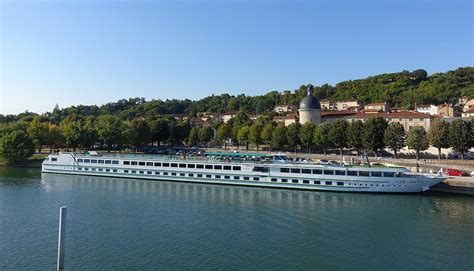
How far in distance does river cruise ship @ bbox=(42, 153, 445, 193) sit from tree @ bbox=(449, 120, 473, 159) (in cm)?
1925

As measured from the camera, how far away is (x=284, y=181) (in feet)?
127

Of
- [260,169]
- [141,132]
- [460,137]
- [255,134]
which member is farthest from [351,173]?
[141,132]

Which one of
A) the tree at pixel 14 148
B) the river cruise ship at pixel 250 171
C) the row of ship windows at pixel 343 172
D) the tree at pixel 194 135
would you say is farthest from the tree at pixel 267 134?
the tree at pixel 14 148

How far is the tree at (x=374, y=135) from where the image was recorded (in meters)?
56.9

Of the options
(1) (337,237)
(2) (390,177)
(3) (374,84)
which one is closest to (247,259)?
(1) (337,237)

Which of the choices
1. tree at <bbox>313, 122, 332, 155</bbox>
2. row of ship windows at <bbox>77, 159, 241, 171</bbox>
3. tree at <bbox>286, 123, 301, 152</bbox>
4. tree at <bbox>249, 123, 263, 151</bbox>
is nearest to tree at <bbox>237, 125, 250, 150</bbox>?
tree at <bbox>249, 123, 263, 151</bbox>

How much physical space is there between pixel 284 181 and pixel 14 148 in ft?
132

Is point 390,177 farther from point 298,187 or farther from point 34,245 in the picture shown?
point 34,245

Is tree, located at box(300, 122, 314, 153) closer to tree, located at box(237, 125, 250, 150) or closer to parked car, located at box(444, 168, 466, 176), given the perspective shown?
tree, located at box(237, 125, 250, 150)

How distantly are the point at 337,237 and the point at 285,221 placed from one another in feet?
14.1

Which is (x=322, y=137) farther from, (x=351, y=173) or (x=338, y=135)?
(x=351, y=173)

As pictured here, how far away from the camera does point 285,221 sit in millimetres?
26609

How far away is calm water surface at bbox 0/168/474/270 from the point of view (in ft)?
64.1

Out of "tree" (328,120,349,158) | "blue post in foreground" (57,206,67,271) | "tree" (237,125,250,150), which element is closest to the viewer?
"blue post in foreground" (57,206,67,271)
